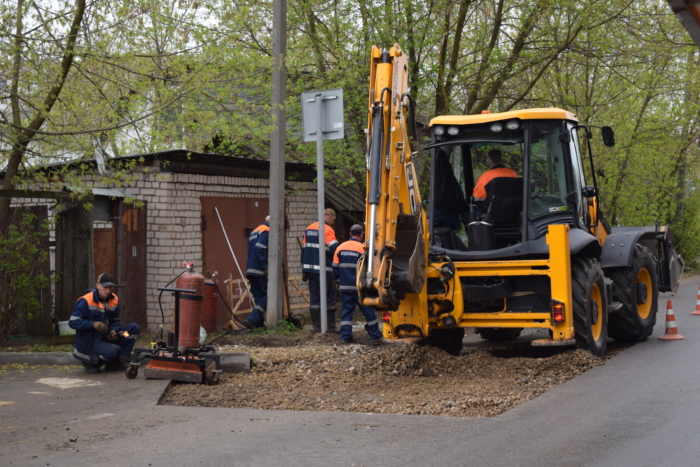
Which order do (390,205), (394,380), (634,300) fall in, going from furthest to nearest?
(634,300) → (394,380) → (390,205)

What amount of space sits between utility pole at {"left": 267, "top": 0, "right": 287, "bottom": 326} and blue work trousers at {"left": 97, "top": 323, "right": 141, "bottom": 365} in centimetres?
291

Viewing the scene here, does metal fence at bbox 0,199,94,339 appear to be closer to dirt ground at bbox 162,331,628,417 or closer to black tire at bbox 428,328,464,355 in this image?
dirt ground at bbox 162,331,628,417

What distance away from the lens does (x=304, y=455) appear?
5.30 metres

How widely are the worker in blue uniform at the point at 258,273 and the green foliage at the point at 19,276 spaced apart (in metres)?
3.11

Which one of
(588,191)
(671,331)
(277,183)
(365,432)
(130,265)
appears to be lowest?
(365,432)

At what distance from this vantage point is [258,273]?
40.5 feet

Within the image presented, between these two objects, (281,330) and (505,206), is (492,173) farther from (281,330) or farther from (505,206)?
(281,330)

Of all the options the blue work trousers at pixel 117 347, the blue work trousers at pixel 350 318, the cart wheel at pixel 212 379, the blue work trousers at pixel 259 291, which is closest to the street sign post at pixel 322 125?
the blue work trousers at pixel 350 318

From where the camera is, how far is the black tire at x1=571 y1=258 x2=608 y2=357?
857 centimetres

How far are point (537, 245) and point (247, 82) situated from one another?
5602mm

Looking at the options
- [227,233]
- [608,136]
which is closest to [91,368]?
[227,233]

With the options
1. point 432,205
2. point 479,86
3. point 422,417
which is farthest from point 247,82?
point 422,417

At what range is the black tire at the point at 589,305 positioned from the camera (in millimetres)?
8570

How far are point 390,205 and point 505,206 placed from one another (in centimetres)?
200
